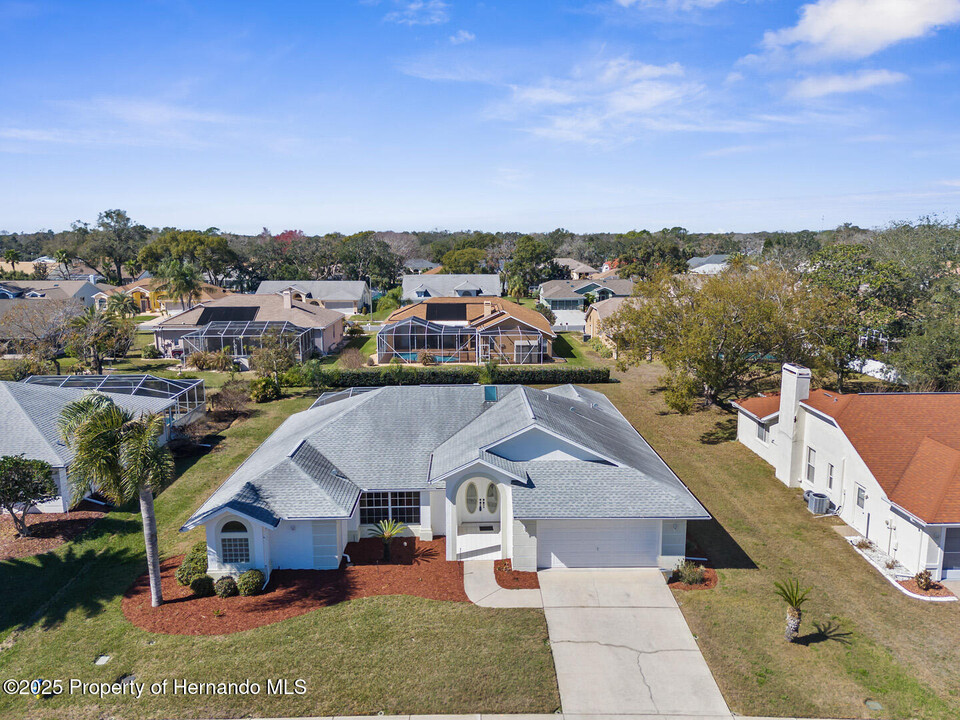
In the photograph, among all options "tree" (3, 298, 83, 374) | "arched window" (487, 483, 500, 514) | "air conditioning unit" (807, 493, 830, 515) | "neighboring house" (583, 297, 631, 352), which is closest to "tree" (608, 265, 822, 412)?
"air conditioning unit" (807, 493, 830, 515)

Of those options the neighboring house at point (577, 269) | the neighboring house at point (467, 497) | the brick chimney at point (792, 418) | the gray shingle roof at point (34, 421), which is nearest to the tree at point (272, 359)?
the gray shingle roof at point (34, 421)

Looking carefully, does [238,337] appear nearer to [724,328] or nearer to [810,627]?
[724,328]

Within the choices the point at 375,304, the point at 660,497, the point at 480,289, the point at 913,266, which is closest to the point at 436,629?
the point at 660,497

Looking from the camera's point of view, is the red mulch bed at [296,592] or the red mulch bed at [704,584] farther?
the red mulch bed at [704,584]

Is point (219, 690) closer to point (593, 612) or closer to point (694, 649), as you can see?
point (593, 612)

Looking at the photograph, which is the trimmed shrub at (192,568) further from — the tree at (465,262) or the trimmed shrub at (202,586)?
the tree at (465,262)

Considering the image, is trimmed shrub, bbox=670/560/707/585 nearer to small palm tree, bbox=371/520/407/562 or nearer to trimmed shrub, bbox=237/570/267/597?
small palm tree, bbox=371/520/407/562
